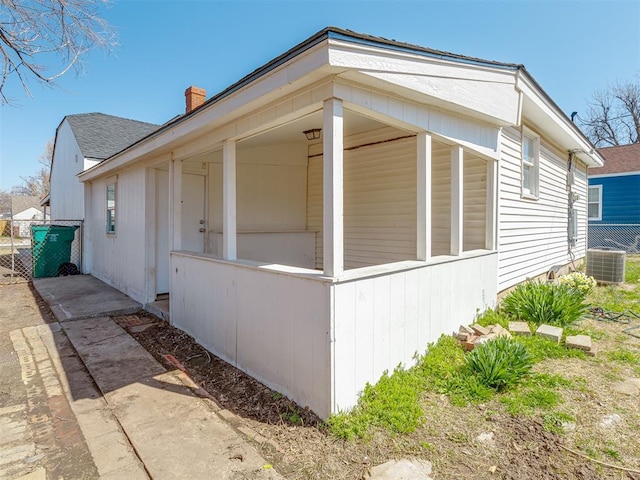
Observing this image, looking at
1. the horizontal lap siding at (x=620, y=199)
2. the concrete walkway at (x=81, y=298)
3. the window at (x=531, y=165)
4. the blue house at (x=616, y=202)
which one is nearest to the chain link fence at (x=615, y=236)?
the blue house at (x=616, y=202)

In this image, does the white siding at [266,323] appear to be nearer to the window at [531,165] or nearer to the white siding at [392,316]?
the white siding at [392,316]

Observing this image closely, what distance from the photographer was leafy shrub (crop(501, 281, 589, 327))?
4.96 m

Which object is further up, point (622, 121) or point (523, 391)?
point (622, 121)

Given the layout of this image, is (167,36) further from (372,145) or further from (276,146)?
(372,145)

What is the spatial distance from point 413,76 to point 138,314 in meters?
5.25

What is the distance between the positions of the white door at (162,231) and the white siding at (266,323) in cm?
186

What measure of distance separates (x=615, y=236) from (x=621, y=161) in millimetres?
3322

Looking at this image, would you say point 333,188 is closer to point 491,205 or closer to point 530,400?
point 530,400

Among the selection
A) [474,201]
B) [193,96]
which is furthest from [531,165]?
[193,96]

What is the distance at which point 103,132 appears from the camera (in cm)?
1241

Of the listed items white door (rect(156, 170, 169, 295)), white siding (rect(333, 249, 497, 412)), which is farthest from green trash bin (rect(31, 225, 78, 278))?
white siding (rect(333, 249, 497, 412))

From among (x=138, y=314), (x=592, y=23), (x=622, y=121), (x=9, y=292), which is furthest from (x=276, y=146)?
(x=622, y=121)

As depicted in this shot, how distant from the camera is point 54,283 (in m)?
8.26

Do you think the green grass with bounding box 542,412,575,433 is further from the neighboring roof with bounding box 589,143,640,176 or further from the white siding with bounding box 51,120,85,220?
the neighboring roof with bounding box 589,143,640,176
